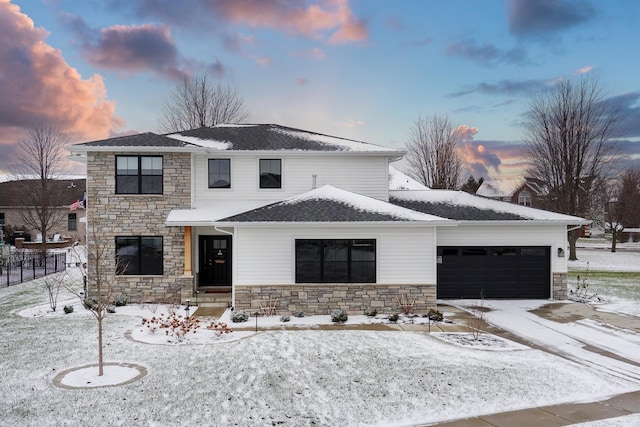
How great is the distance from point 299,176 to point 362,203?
357 cm

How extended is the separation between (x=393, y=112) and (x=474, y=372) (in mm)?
18332

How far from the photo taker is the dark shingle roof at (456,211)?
57.5 ft

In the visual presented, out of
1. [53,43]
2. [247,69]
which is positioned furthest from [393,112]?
[53,43]

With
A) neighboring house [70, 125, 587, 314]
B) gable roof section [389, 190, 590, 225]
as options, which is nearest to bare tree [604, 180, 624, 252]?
gable roof section [389, 190, 590, 225]

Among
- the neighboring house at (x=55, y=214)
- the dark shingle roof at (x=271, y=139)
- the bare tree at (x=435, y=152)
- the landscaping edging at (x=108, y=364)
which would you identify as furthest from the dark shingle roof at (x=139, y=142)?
the bare tree at (x=435, y=152)

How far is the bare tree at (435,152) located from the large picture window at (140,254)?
2999 centimetres

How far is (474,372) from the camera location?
Result: 29.7ft

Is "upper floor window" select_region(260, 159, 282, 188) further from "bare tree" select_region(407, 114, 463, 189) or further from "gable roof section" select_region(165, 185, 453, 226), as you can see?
"bare tree" select_region(407, 114, 463, 189)

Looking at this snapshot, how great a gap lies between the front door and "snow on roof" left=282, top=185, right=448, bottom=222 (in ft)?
13.7

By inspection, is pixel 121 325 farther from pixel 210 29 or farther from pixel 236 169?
pixel 210 29

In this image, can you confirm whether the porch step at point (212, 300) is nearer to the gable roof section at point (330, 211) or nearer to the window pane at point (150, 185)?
the gable roof section at point (330, 211)

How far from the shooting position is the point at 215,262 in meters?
18.5

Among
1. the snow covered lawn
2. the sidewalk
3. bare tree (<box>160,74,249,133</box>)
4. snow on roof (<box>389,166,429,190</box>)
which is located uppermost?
bare tree (<box>160,74,249,133</box>)

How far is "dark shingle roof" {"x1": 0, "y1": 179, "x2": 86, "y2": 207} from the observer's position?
3988 cm
